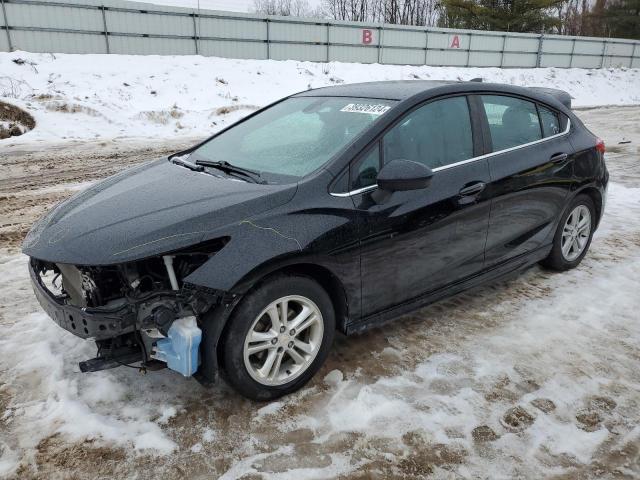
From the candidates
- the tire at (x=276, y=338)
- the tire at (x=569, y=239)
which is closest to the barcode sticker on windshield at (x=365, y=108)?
the tire at (x=276, y=338)

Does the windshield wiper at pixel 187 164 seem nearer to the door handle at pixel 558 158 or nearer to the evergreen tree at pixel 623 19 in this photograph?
the door handle at pixel 558 158

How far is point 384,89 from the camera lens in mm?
3574

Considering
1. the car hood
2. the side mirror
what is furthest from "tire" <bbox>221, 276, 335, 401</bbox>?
the side mirror

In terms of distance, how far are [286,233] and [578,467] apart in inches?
69.6

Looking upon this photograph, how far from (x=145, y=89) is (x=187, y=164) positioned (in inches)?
592

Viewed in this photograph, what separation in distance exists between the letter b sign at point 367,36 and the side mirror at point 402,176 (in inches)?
939

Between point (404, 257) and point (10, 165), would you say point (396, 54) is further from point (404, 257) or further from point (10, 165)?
point (404, 257)

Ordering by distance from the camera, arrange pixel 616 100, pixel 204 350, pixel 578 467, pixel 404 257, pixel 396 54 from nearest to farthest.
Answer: pixel 578 467 < pixel 204 350 < pixel 404 257 < pixel 396 54 < pixel 616 100

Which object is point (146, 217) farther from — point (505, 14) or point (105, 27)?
point (505, 14)

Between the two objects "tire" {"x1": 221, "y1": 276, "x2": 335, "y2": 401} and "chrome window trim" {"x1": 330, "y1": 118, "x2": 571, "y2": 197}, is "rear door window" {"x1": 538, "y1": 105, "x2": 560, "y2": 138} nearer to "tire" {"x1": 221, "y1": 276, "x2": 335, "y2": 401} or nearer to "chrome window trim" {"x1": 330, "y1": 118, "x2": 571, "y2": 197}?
"chrome window trim" {"x1": 330, "y1": 118, "x2": 571, "y2": 197}

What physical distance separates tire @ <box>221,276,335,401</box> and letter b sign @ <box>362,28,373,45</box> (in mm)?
24219

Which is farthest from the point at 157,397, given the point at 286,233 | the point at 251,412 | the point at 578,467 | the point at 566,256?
the point at 566,256

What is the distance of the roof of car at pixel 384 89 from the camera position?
3.41 meters

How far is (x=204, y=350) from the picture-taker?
253cm
